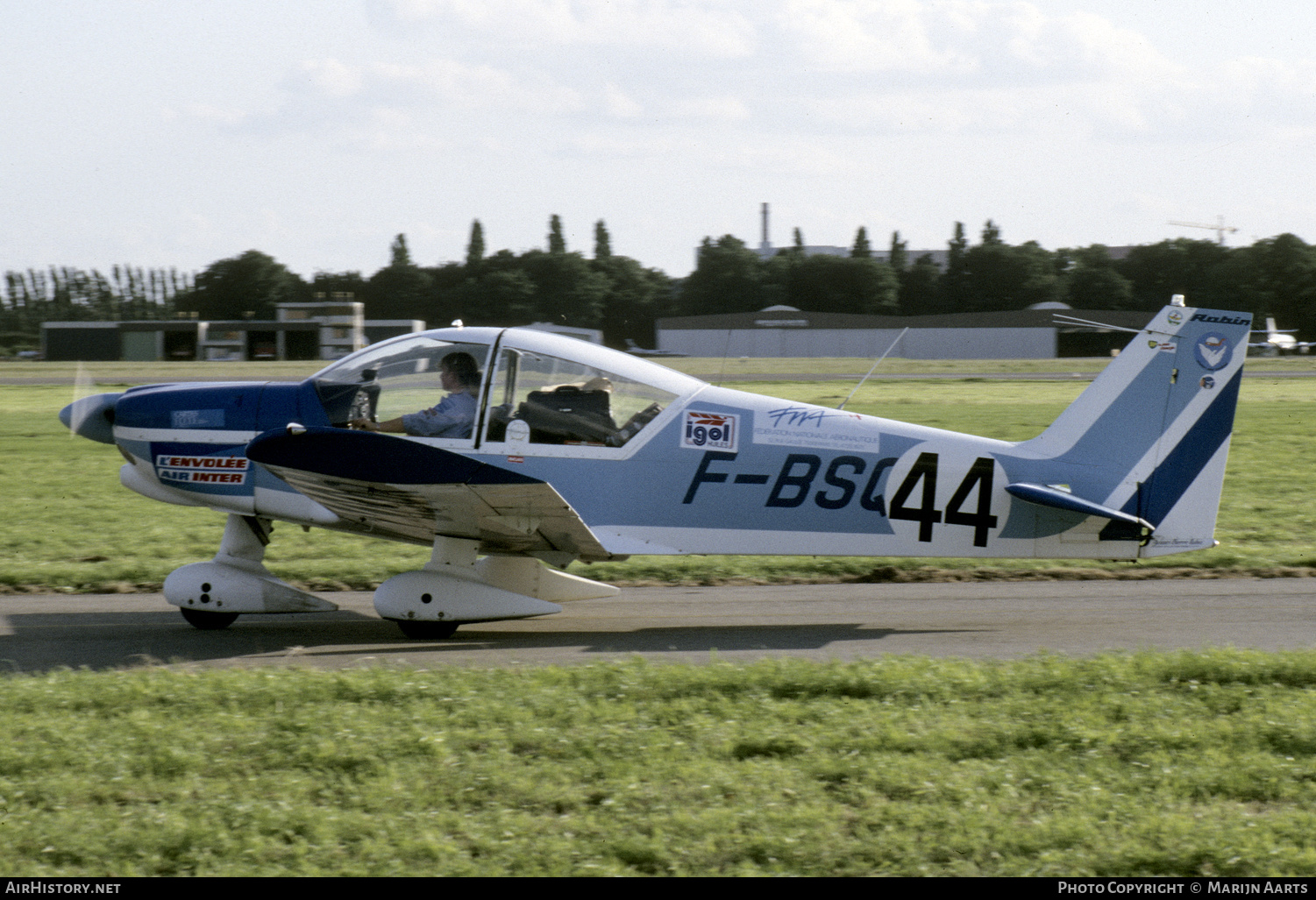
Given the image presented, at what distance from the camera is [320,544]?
10.8 m

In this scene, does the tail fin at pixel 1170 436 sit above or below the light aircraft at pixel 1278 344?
below

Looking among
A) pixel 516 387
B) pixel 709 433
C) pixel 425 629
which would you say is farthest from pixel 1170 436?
pixel 425 629

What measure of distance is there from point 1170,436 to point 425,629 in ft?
16.1

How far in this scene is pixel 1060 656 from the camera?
20.5ft

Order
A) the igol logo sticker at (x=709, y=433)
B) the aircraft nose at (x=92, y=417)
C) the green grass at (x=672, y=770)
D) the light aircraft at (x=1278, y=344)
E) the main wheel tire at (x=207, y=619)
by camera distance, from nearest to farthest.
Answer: the green grass at (x=672, y=770) → the igol logo sticker at (x=709, y=433) → the main wheel tire at (x=207, y=619) → the aircraft nose at (x=92, y=417) → the light aircraft at (x=1278, y=344)

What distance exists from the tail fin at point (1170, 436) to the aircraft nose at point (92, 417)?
6088mm

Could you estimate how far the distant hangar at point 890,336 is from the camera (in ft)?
217

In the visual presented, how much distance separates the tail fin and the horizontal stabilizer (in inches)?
2.4

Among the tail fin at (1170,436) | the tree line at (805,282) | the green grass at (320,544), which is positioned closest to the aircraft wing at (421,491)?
the green grass at (320,544)

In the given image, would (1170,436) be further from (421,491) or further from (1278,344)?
(1278,344)

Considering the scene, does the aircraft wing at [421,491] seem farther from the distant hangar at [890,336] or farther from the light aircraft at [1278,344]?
the light aircraft at [1278,344]

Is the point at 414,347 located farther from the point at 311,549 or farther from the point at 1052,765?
the point at 1052,765

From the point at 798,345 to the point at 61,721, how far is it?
67.6m

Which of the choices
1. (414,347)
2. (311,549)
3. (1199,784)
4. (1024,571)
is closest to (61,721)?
(414,347)
